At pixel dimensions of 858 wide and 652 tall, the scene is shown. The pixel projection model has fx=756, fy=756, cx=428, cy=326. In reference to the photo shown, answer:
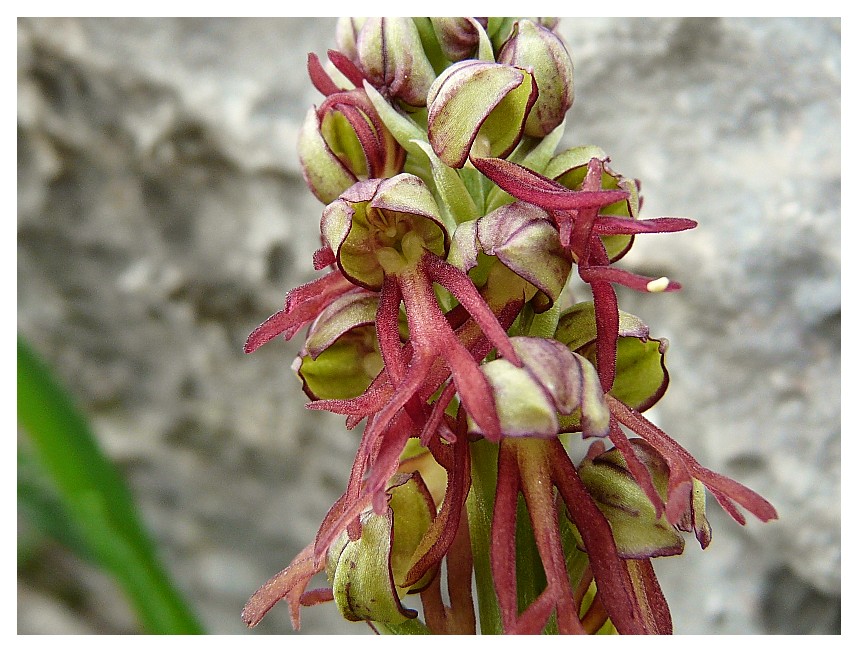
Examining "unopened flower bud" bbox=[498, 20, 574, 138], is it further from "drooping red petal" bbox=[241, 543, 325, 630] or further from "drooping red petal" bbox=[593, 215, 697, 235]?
"drooping red petal" bbox=[241, 543, 325, 630]

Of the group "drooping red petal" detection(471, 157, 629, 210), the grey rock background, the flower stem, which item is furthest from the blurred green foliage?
"drooping red petal" detection(471, 157, 629, 210)

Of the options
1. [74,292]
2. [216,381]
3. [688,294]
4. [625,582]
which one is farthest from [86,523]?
[688,294]

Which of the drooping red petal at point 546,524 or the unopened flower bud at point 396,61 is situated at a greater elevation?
the unopened flower bud at point 396,61

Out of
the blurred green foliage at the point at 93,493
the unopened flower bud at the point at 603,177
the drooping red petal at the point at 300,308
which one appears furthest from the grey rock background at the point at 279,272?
the drooping red petal at the point at 300,308

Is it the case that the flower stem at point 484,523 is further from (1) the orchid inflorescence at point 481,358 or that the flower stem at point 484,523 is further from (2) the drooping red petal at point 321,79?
(2) the drooping red petal at point 321,79

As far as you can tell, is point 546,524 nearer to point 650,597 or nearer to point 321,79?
point 650,597

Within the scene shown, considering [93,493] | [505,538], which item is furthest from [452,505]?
[93,493]
